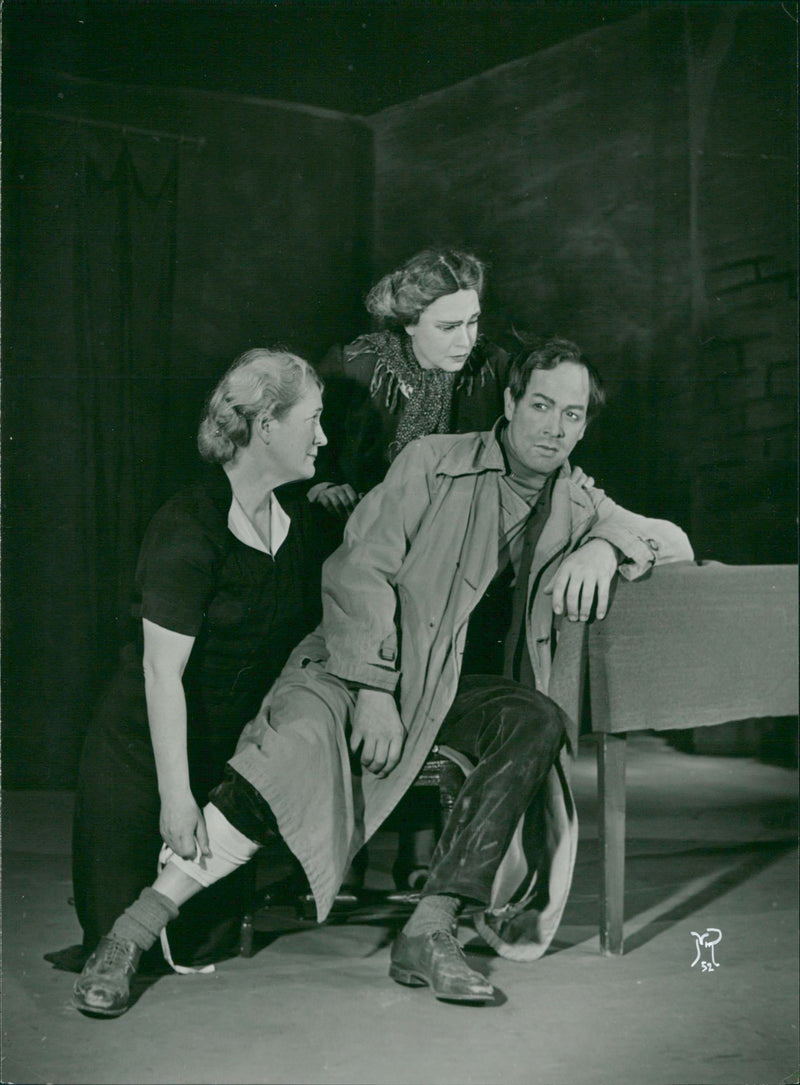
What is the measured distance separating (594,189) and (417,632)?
1.15 m

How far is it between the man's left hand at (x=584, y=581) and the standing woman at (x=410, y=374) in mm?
388

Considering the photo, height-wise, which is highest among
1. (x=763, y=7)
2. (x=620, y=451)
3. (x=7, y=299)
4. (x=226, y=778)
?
(x=763, y=7)

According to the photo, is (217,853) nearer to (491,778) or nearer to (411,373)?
(491,778)

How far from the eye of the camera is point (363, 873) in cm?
284

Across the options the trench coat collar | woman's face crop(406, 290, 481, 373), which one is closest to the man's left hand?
the trench coat collar

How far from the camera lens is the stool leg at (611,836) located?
8.71 feet

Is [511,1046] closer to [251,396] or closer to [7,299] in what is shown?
[251,396]

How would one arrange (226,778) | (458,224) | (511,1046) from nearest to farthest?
(511,1046) → (226,778) → (458,224)

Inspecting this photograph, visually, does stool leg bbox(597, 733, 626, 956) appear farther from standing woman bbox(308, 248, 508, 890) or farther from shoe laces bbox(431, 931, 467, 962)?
standing woman bbox(308, 248, 508, 890)

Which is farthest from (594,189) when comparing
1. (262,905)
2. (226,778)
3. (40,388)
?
(262,905)

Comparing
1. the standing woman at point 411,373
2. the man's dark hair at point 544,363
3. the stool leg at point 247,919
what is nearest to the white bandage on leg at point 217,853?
the stool leg at point 247,919

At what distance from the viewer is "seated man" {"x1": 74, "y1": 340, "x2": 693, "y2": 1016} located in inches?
96.7

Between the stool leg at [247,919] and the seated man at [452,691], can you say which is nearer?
the seated man at [452,691]

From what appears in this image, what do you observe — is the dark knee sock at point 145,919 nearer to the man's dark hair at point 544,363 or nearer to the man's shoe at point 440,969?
the man's shoe at point 440,969
